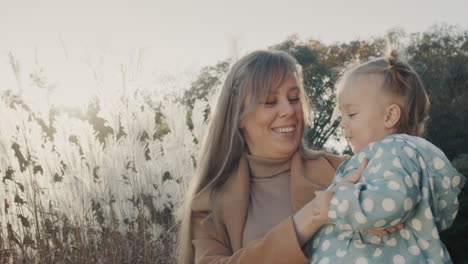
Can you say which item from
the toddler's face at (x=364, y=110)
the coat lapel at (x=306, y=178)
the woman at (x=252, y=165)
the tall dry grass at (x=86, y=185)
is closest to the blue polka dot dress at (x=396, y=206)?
the toddler's face at (x=364, y=110)

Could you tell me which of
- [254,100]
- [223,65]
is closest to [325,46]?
[223,65]

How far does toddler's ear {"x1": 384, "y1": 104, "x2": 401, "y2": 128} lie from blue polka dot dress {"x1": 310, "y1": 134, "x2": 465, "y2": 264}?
0.19 m

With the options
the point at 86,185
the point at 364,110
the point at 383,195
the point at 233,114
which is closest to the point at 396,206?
the point at 383,195

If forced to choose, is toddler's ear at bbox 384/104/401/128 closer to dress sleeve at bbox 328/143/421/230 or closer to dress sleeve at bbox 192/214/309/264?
dress sleeve at bbox 328/143/421/230

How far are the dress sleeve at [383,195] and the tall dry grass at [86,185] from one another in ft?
8.57

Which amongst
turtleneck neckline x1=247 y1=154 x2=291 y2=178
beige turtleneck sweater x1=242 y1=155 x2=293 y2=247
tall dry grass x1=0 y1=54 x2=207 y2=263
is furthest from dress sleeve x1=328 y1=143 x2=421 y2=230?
tall dry grass x1=0 y1=54 x2=207 y2=263

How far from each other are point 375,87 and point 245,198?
86 cm

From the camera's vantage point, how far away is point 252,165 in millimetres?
2789

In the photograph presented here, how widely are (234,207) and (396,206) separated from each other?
1.00 m

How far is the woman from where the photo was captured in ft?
8.33

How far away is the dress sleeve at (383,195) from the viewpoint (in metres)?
1.76

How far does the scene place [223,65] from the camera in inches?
838

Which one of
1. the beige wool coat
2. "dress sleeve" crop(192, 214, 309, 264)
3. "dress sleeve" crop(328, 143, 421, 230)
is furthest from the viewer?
the beige wool coat

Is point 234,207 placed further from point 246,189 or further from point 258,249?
point 258,249
